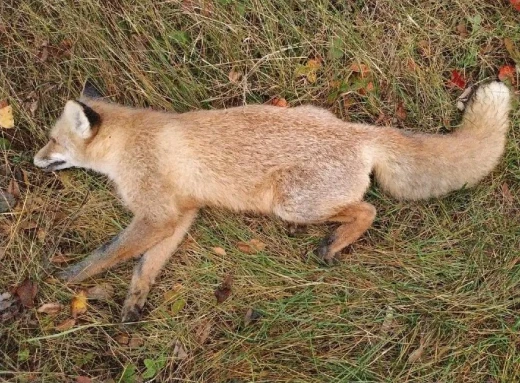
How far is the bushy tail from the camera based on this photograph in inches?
173

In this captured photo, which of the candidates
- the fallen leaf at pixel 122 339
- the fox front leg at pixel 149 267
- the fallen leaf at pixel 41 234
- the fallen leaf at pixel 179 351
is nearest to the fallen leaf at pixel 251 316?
the fallen leaf at pixel 179 351

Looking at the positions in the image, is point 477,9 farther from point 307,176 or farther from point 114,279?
point 114,279

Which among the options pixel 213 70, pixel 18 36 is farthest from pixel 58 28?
pixel 213 70

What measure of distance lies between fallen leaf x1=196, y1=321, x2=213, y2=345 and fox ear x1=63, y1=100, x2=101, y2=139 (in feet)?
6.09

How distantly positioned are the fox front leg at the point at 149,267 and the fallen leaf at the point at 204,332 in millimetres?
520

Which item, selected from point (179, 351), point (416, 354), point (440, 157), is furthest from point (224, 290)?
point (440, 157)

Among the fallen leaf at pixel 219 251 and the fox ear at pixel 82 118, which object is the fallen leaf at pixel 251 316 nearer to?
the fallen leaf at pixel 219 251

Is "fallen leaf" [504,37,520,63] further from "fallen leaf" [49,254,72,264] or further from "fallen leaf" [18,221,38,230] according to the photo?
"fallen leaf" [18,221,38,230]

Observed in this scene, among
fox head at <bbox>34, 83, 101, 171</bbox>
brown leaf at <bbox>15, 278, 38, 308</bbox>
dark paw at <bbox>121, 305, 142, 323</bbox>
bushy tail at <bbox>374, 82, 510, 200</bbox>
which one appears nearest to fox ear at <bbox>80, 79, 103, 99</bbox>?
fox head at <bbox>34, 83, 101, 171</bbox>

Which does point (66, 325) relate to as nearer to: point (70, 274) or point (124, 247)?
point (70, 274)

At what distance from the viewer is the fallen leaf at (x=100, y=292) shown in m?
4.57

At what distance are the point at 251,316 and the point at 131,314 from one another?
3.22 feet

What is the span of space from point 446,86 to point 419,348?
2.45 m

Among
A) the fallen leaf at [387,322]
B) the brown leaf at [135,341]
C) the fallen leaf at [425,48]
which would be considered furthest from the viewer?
the fallen leaf at [425,48]
